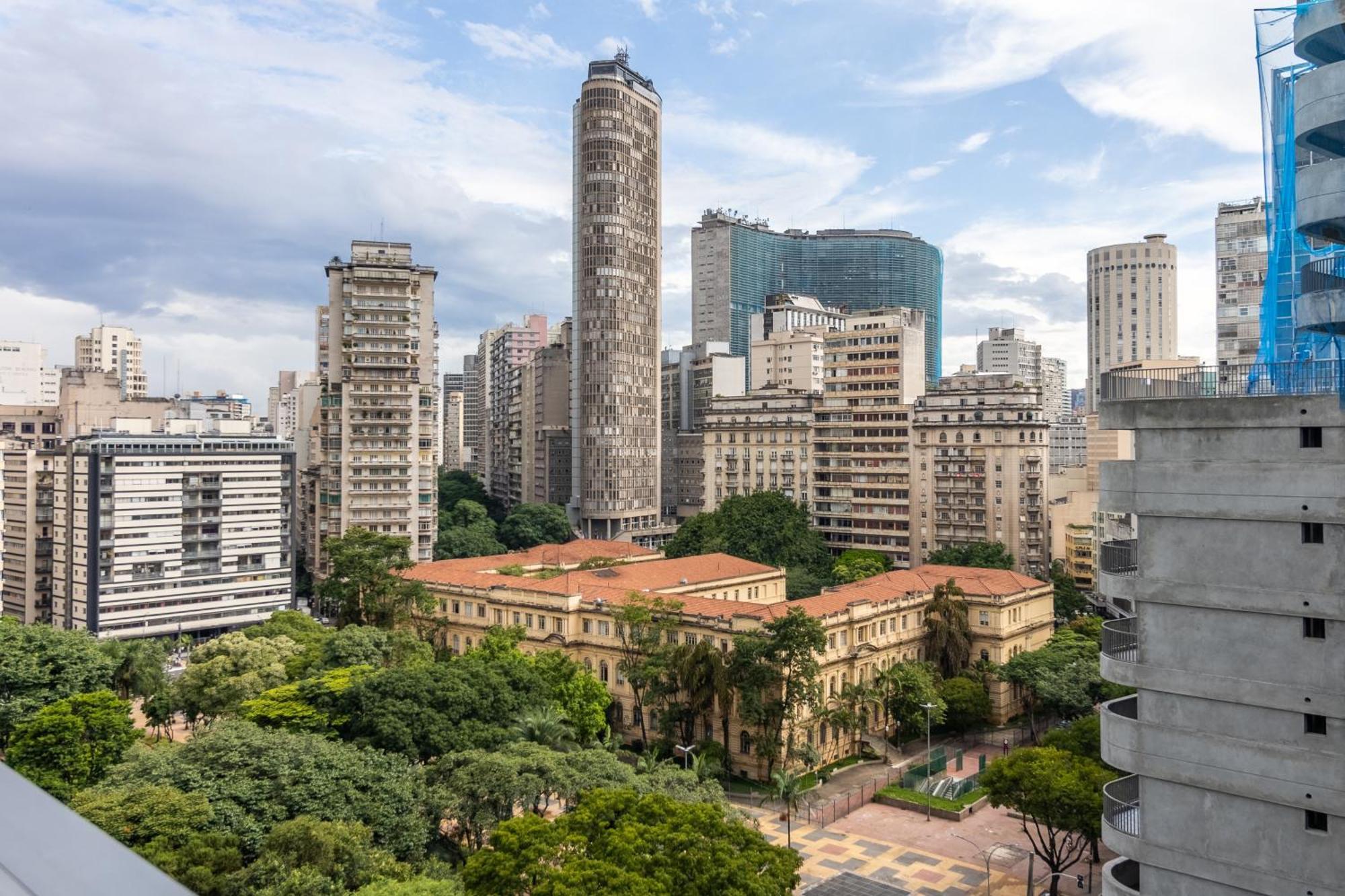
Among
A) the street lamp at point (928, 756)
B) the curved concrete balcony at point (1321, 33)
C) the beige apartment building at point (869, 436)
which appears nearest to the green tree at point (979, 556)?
the beige apartment building at point (869, 436)

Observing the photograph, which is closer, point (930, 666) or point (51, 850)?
point (51, 850)

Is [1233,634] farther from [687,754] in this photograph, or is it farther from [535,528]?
[535,528]

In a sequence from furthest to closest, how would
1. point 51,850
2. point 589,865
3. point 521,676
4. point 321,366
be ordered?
point 321,366, point 521,676, point 589,865, point 51,850

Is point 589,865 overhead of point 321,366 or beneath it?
beneath

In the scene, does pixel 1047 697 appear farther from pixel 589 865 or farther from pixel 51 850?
pixel 51 850

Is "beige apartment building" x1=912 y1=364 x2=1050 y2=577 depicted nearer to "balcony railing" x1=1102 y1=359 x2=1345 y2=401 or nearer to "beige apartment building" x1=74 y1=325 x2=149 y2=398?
"balcony railing" x1=1102 y1=359 x2=1345 y2=401

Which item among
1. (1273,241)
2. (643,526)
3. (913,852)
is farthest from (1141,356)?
(1273,241)

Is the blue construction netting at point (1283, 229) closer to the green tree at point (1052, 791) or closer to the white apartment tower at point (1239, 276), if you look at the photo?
the green tree at point (1052, 791)
